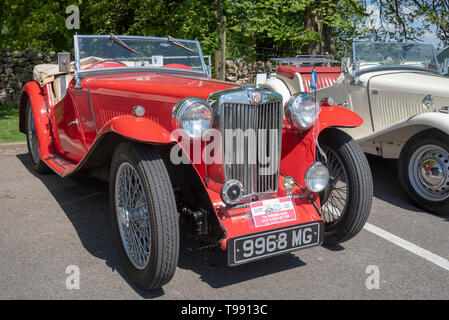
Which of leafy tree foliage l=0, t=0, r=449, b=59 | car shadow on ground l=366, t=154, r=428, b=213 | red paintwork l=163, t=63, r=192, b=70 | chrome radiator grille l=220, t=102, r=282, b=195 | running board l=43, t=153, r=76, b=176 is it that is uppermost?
leafy tree foliage l=0, t=0, r=449, b=59

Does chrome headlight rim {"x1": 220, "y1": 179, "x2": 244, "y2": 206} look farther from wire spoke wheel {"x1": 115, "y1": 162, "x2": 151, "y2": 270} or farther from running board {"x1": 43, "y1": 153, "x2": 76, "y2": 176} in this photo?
running board {"x1": 43, "y1": 153, "x2": 76, "y2": 176}

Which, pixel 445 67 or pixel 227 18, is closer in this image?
pixel 445 67

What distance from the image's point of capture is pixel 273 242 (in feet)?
8.76

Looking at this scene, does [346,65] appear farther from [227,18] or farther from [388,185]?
[227,18]

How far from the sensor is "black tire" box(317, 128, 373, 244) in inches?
121

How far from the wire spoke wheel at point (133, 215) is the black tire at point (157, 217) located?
8 centimetres

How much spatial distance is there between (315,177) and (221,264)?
897 millimetres

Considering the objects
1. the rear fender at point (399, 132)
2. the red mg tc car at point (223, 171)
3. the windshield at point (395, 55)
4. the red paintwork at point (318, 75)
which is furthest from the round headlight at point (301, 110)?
the red paintwork at point (318, 75)

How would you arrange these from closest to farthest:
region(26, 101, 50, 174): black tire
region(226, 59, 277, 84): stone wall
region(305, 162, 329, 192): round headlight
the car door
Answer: region(305, 162, 329, 192): round headlight
the car door
region(26, 101, 50, 174): black tire
region(226, 59, 277, 84): stone wall

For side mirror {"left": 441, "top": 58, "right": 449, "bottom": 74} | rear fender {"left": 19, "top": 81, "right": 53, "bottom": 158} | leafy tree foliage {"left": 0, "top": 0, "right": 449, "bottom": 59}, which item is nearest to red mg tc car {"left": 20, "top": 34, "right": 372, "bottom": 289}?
rear fender {"left": 19, "top": 81, "right": 53, "bottom": 158}

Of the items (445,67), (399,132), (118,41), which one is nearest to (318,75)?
(445,67)

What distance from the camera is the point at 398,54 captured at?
18.8ft
